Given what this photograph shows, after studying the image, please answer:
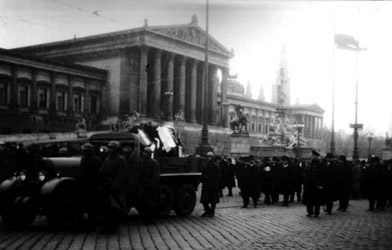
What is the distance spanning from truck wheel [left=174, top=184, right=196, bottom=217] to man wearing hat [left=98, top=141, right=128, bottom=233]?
4.03 m

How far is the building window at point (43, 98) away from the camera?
57.9 metres

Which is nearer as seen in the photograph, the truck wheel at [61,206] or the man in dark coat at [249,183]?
the truck wheel at [61,206]

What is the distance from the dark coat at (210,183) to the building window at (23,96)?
1698 inches

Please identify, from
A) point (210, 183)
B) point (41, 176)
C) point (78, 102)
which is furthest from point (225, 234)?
point (78, 102)

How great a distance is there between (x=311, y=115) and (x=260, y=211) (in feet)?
327

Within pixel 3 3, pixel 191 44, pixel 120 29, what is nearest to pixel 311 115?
pixel 191 44

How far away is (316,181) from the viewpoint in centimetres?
1611

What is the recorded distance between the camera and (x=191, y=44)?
7019cm

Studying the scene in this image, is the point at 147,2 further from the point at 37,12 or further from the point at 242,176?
the point at 242,176

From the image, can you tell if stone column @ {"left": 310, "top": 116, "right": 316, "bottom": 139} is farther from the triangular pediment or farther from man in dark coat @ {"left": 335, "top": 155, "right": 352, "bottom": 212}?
man in dark coat @ {"left": 335, "top": 155, "right": 352, "bottom": 212}

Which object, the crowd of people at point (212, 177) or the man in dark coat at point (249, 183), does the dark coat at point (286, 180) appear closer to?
the crowd of people at point (212, 177)

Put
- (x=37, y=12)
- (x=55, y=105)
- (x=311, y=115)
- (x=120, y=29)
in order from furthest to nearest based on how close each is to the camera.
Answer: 1. (x=311, y=115)
2. (x=120, y=29)
3. (x=55, y=105)
4. (x=37, y=12)

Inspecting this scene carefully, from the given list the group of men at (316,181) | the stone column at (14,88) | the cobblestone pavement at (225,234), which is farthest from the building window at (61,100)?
the cobblestone pavement at (225,234)

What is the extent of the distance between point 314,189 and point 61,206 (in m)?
7.63
